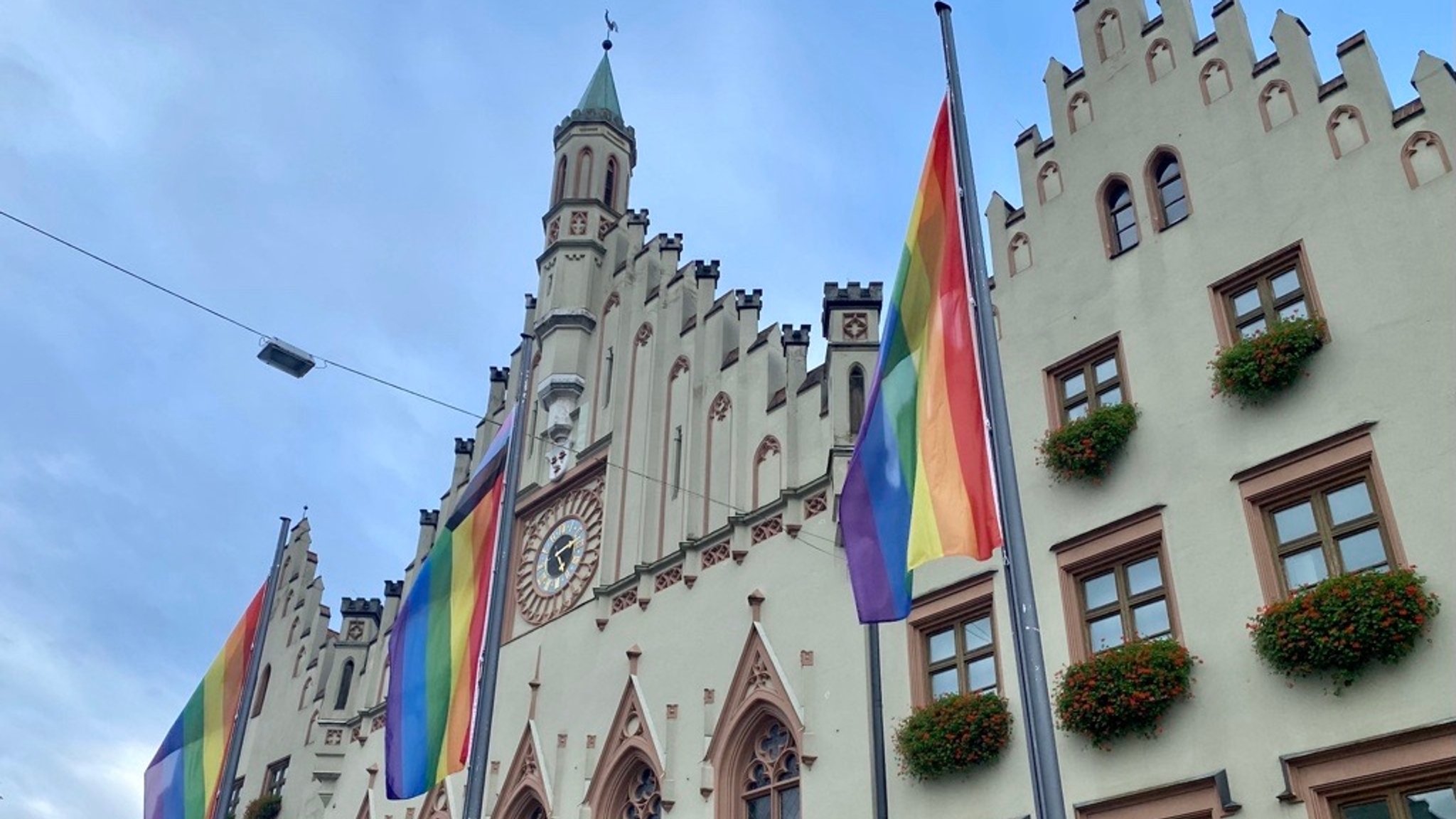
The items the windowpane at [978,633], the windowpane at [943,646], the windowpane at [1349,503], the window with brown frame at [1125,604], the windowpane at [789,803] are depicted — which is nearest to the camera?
the windowpane at [1349,503]

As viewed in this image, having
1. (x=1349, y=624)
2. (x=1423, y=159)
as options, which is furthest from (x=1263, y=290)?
(x=1349, y=624)

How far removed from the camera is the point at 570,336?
101 ft

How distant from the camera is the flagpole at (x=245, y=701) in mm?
21516

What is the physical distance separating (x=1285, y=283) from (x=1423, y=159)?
2.13 meters

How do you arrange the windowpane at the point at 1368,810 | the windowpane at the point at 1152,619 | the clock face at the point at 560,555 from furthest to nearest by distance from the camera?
the clock face at the point at 560,555, the windowpane at the point at 1152,619, the windowpane at the point at 1368,810

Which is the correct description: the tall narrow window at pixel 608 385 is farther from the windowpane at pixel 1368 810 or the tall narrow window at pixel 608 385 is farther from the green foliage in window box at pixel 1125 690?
the windowpane at pixel 1368 810

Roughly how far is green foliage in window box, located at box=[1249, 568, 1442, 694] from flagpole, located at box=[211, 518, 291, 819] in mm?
15686

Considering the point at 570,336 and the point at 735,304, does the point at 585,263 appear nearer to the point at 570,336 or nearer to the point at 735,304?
the point at 570,336

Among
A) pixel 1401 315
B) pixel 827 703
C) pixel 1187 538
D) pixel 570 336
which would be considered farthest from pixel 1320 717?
pixel 570 336

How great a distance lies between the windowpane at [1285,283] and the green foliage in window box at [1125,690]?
4790mm

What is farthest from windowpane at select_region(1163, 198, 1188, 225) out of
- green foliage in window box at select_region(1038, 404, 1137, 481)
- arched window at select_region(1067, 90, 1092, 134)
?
green foliage in window box at select_region(1038, 404, 1137, 481)

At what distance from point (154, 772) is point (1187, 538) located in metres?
19.5

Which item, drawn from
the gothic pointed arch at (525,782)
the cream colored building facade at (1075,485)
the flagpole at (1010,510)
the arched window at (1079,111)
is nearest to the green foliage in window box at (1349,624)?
the cream colored building facade at (1075,485)

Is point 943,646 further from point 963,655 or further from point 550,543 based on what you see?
point 550,543
